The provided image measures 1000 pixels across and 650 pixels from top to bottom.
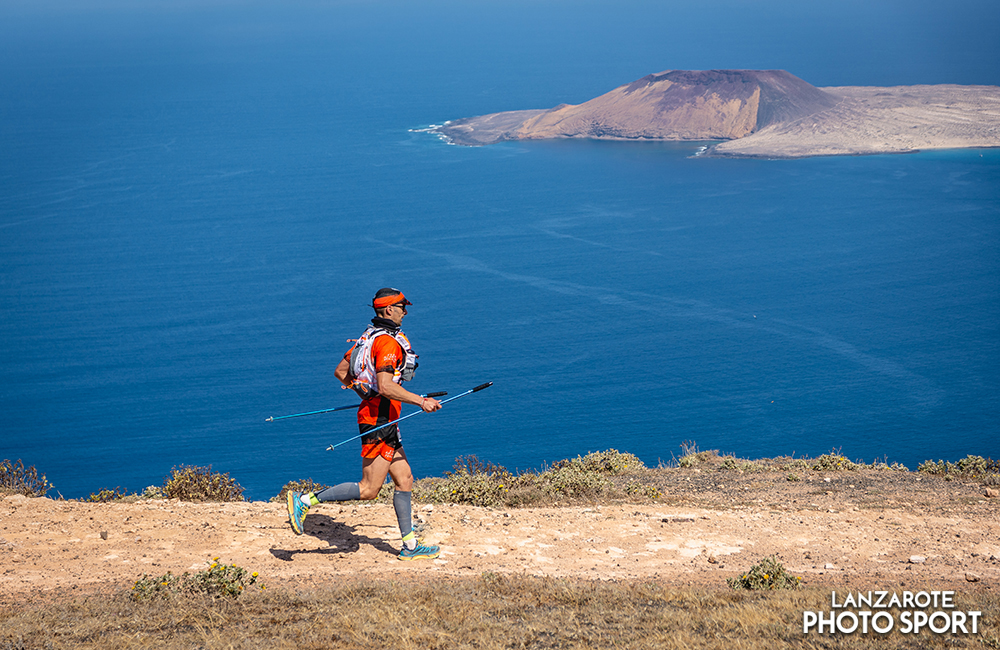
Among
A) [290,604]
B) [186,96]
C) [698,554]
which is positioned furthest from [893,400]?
[186,96]

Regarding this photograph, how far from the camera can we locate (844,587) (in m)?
8.29

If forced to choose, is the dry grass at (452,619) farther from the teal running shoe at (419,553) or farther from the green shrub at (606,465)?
the green shrub at (606,465)

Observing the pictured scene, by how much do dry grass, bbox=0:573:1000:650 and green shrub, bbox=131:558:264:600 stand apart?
0.43ft

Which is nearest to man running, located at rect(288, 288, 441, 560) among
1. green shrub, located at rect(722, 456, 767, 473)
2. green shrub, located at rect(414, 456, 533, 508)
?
green shrub, located at rect(414, 456, 533, 508)

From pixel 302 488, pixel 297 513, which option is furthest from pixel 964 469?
pixel 297 513

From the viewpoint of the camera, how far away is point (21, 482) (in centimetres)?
1230

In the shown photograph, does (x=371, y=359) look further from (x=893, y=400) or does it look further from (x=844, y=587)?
(x=893, y=400)

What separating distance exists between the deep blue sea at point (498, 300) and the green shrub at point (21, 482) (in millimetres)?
29457

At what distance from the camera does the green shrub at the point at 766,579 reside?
818 centimetres

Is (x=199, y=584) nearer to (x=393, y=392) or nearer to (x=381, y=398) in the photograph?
(x=381, y=398)

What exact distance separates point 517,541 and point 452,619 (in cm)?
252

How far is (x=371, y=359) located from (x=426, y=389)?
47819mm

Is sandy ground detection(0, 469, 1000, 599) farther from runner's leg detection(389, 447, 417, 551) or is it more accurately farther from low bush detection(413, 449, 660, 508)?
low bush detection(413, 449, 660, 508)

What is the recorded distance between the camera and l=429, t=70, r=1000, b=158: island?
13062 centimetres
